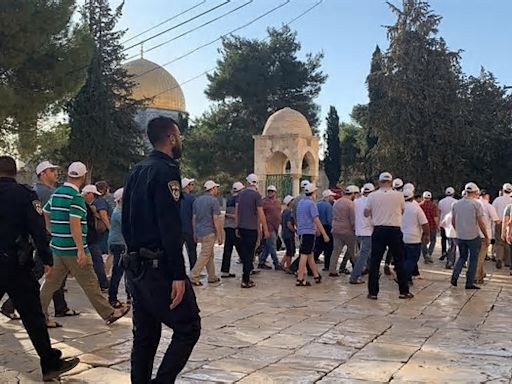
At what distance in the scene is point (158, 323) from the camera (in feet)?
12.1

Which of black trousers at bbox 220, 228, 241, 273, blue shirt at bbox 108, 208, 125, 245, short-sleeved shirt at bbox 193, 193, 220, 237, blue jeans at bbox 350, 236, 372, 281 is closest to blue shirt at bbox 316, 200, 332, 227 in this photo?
blue jeans at bbox 350, 236, 372, 281

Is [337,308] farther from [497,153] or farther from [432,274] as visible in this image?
[497,153]

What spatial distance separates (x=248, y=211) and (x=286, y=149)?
1670 cm

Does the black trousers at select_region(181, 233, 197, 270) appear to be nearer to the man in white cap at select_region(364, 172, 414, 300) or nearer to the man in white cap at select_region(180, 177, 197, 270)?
the man in white cap at select_region(180, 177, 197, 270)

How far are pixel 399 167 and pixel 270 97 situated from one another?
13764 millimetres

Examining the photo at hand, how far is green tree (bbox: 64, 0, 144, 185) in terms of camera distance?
3244 centimetres

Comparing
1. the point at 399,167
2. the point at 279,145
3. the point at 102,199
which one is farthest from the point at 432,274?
the point at 399,167

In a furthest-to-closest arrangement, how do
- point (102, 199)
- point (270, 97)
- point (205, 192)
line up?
point (270, 97)
point (205, 192)
point (102, 199)

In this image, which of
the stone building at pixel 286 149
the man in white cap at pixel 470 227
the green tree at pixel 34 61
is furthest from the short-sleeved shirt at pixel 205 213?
the stone building at pixel 286 149

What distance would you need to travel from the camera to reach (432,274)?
1212 centimetres

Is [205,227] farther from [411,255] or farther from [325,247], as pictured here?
[411,255]

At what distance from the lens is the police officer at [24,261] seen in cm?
457

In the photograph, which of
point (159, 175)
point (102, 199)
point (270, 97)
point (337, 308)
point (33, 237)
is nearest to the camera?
point (159, 175)

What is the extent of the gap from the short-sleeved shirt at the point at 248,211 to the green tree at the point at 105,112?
75.1 feet
